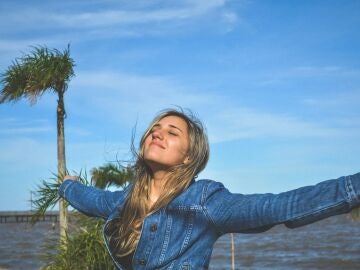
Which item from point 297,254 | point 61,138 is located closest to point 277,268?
point 297,254

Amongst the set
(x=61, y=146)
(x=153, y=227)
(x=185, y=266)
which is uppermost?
(x=61, y=146)

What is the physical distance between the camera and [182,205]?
2115mm

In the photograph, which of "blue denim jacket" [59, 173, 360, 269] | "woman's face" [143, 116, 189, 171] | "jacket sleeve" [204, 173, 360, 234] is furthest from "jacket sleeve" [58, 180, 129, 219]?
"jacket sleeve" [204, 173, 360, 234]

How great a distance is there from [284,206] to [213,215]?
0.33 meters

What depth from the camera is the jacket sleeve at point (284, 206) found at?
166 centimetres

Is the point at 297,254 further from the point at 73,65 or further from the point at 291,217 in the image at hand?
the point at 291,217

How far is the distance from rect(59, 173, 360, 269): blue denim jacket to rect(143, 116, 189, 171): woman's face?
196 millimetres

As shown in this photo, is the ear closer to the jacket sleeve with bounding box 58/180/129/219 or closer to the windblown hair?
the windblown hair

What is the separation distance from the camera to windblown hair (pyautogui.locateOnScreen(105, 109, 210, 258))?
2232mm

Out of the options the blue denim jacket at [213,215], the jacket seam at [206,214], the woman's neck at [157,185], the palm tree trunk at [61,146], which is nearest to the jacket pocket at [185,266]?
Result: the blue denim jacket at [213,215]

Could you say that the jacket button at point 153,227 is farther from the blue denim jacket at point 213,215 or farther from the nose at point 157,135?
the nose at point 157,135

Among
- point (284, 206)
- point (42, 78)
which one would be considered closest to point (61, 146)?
point (42, 78)

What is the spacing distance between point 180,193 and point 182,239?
188 mm

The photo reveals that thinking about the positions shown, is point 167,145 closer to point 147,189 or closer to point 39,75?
point 147,189
